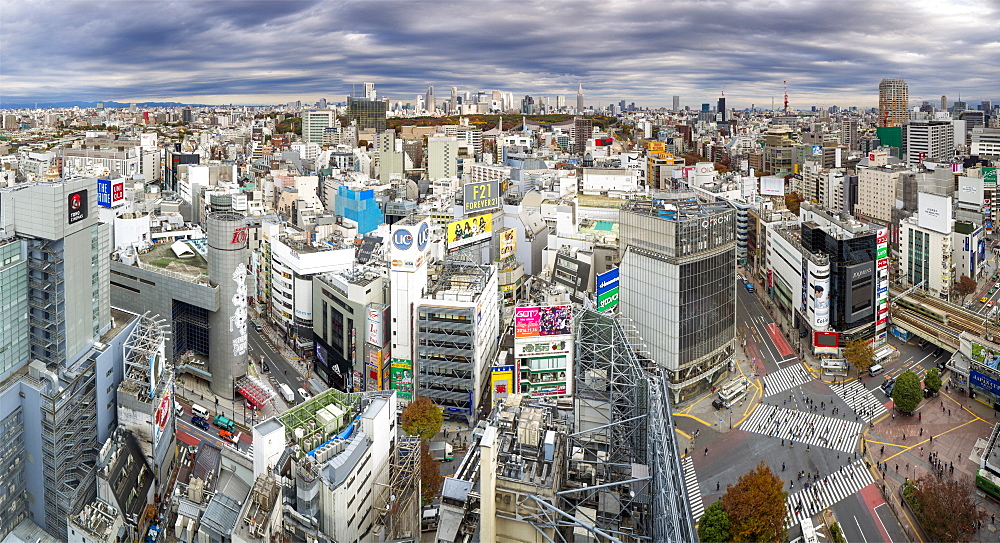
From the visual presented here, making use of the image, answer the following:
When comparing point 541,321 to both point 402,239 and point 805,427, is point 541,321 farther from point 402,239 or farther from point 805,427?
point 805,427

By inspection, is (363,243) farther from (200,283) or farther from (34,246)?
(34,246)

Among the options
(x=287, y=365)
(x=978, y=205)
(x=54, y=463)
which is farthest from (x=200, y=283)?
(x=978, y=205)

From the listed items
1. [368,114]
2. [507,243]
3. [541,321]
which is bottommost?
[541,321]

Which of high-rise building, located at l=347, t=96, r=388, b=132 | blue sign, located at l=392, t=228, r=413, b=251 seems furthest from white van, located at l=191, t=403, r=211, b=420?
high-rise building, located at l=347, t=96, r=388, b=132

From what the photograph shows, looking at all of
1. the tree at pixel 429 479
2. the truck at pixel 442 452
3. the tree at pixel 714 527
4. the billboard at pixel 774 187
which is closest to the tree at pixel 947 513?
the tree at pixel 714 527

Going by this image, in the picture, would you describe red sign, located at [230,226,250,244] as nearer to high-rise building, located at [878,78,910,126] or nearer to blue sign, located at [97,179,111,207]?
blue sign, located at [97,179,111,207]

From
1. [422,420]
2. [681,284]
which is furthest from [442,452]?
[681,284]
